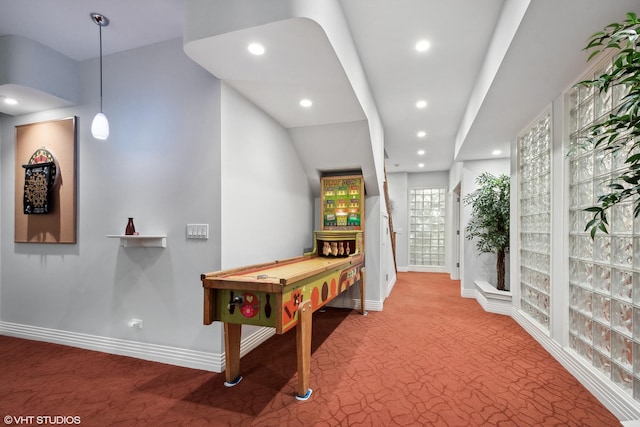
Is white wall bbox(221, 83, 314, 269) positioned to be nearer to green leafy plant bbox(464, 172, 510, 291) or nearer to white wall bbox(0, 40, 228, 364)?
white wall bbox(0, 40, 228, 364)

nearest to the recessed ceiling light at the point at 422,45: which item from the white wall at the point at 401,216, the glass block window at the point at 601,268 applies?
the glass block window at the point at 601,268

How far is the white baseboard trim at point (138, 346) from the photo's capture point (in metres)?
2.44

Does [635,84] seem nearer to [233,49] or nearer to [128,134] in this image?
[233,49]

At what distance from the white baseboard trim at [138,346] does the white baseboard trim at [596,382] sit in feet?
8.75

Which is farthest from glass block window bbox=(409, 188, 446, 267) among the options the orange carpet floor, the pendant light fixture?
the pendant light fixture

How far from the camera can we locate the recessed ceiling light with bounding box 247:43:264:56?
198 cm

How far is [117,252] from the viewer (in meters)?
2.75

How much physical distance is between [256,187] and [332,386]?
187cm

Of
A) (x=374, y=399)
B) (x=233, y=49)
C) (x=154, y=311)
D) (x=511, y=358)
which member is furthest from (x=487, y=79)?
(x=154, y=311)

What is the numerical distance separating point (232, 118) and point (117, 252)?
164 cm

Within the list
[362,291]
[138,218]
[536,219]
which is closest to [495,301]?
[536,219]

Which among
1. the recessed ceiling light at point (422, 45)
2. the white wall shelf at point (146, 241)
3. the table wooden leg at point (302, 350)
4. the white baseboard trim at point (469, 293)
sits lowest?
the white baseboard trim at point (469, 293)

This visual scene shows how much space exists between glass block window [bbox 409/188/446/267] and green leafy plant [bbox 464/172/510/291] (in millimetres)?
2971

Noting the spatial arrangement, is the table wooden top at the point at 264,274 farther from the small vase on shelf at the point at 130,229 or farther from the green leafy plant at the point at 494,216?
the green leafy plant at the point at 494,216
